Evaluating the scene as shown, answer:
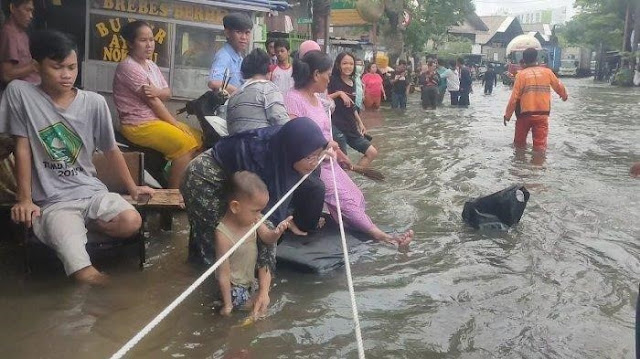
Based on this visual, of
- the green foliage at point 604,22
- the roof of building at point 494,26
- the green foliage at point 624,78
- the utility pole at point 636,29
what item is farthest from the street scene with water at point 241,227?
the roof of building at point 494,26

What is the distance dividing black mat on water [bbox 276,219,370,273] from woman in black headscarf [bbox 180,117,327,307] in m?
0.52

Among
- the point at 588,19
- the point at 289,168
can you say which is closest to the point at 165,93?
the point at 289,168

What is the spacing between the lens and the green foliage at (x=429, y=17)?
103ft

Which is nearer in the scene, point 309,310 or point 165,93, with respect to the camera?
point 309,310

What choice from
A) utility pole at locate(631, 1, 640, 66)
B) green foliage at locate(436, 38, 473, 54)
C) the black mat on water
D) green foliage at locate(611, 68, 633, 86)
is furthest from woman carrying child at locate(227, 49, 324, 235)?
green foliage at locate(436, 38, 473, 54)

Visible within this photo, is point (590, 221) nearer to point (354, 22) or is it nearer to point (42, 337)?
point (42, 337)

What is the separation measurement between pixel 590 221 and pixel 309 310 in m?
3.60

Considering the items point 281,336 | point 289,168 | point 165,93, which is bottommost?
point 281,336

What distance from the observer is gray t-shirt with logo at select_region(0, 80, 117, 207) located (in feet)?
12.8

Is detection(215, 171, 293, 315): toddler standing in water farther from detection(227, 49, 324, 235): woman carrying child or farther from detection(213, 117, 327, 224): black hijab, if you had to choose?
detection(227, 49, 324, 235): woman carrying child

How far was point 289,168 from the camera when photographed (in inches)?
160

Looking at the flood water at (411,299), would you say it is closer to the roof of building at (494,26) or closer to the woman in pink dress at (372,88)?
the woman in pink dress at (372,88)

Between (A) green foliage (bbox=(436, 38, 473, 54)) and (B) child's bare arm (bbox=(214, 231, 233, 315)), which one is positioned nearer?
(B) child's bare arm (bbox=(214, 231, 233, 315))

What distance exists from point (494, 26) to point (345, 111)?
6199 centimetres
